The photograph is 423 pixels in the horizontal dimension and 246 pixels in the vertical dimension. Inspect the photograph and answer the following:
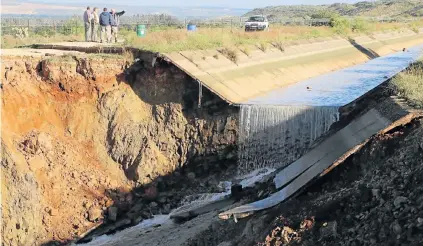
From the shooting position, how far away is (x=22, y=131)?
1662 centimetres

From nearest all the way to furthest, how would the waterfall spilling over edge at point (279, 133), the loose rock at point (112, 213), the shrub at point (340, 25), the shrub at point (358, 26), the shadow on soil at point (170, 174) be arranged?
the loose rock at point (112, 213)
the shadow on soil at point (170, 174)
the waterfall spilling over edge at point (279, 133)
the shrub at point (340, 25)
the shrub at point (358, 26)

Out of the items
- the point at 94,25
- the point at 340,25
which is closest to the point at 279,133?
the point at 94,25

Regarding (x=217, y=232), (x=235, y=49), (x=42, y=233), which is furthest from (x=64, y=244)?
(x=235, y=49)

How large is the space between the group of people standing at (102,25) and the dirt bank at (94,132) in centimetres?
627

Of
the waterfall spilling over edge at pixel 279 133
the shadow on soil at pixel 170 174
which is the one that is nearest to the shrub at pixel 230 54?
the shadow on soil at pixel 170 174

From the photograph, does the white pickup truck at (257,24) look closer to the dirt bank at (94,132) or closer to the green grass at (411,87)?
the dirt bank at (94,132)

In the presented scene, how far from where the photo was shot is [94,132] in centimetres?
1784

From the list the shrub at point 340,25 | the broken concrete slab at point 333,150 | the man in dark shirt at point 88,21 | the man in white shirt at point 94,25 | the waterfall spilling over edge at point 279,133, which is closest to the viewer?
the broken concrete slab at point 333,150

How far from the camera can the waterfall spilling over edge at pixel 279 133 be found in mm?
16859

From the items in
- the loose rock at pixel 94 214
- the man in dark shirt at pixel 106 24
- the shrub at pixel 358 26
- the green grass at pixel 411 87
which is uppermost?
the man in dark shirt at pixel 106 24

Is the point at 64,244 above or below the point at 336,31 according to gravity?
below

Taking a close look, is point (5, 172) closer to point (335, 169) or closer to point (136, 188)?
point (136, 188)

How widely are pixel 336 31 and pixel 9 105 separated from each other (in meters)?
29.7

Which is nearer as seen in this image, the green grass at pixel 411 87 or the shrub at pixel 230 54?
the green grass at pixel 411 87
